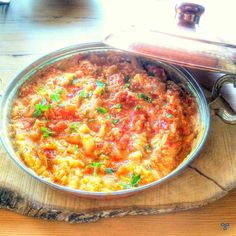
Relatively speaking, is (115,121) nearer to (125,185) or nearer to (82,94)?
(82,94)

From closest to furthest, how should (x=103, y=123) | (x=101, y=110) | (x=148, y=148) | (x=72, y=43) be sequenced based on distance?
(x=148, y=148) < (x=103, y=123) < (x=101, y=110) < (x=72, y=43)

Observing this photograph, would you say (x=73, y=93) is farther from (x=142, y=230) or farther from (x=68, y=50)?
(x=142, y=230)

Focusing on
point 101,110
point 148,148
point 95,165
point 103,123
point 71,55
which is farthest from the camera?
point 71,55

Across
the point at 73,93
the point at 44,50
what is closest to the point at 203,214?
the point at 73,93

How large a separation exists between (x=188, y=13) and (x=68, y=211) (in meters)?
1.51

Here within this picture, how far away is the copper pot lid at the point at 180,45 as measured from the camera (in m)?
2.30

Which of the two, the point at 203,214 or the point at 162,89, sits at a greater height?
the point at 162,89

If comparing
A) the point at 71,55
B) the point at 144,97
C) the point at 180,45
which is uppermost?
the point at 180,45

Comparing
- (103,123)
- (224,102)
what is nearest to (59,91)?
(103,123)

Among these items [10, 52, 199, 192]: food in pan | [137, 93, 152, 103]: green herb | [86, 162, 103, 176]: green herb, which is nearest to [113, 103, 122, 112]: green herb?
[10, 52, 199, 192]: food in pan

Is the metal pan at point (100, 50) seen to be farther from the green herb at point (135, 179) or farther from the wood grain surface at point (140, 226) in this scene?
the wood grain surface at point (140, 226)

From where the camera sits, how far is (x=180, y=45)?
2.36m

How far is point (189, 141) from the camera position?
2.49m

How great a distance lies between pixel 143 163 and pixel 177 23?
3.26 ft
